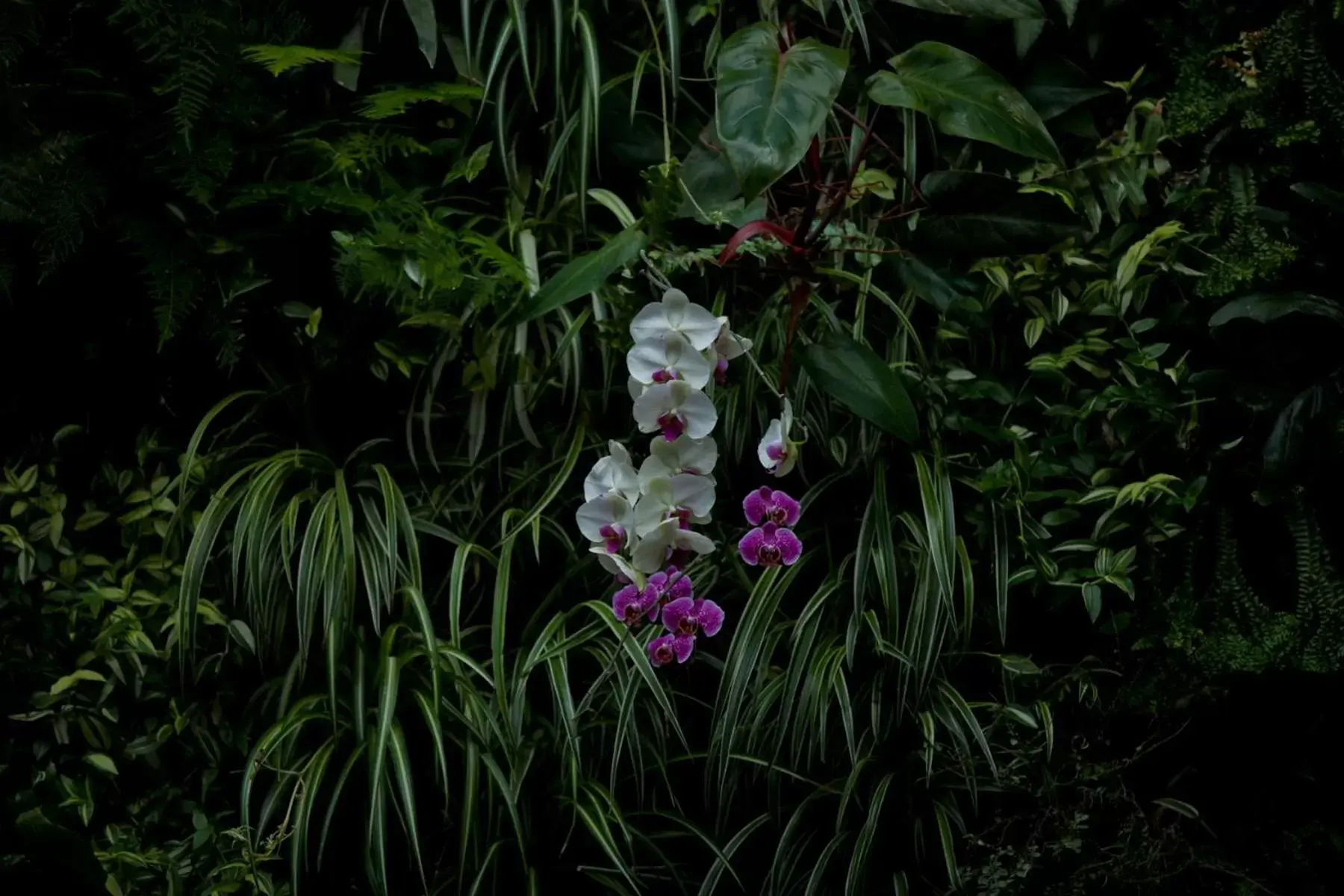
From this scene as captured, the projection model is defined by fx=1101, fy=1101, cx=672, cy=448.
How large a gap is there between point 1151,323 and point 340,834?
1.39m

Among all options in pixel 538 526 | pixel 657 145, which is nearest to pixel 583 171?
pixel 657 145

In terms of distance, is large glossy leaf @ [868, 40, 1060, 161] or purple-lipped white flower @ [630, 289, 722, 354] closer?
purple-lipped white flower @ [630, 289, 722, 354]

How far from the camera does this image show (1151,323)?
1.60 metres

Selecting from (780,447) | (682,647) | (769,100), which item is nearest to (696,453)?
(780,447)

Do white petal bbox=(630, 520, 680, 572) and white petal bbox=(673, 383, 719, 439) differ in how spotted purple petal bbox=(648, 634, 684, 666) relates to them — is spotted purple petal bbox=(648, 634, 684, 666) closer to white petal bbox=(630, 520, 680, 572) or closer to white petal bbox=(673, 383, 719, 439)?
white petal bbox=(630, 520, 680, 572)

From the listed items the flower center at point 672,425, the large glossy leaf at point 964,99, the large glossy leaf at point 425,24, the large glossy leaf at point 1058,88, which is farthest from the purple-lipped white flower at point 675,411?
the large glossy leaf at point 1058,88

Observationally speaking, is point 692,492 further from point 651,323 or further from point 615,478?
point 651,323

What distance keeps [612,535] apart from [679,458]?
118 mm

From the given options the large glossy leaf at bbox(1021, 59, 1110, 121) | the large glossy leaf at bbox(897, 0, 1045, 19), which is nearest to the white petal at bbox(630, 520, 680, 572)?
the large glossy leaf at bbox(897, 0, 1045, 19)

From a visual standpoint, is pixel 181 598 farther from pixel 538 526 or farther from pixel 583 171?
pixel 583 171

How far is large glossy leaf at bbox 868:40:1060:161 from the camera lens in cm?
134

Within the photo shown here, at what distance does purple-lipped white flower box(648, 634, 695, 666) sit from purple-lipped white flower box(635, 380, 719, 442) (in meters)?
0.24

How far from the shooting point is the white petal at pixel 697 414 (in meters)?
1.22

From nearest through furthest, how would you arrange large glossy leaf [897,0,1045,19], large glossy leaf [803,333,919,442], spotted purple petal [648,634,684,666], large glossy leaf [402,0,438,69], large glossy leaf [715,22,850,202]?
1. large glossy leaf [715,22,850,202]
2. spotted purple petal [648,634,684,666]
3. large glossy leaf [803,333,919,442]
4. large glossy leaf [897,0,1045,19]
5. large glossy leaf [402,0,438,69]
